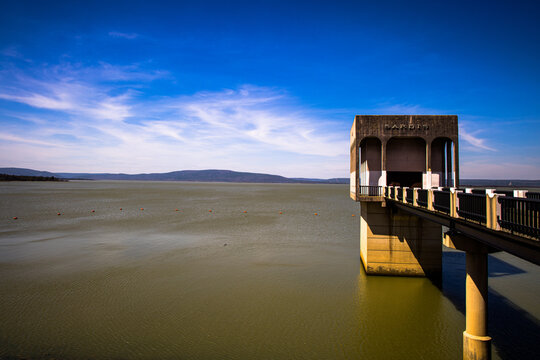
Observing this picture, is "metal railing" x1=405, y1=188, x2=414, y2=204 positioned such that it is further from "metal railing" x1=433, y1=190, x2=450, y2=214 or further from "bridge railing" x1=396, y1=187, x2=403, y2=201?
"metal railing" x1=433, y1=190, x2=450, y2=214

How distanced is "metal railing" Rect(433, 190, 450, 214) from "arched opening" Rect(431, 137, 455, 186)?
294 inches

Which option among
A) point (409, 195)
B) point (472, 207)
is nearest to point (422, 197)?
point (409, 195)

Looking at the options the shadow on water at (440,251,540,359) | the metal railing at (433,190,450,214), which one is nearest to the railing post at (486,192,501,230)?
the metal railing at (433,190,450,214)

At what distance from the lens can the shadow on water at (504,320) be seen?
9320 mm

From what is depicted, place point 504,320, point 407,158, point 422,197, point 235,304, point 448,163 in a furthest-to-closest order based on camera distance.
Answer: point 407,158
point 448,163
point 235,304
point 504,320
point 422,197

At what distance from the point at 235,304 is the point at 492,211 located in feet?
32.8

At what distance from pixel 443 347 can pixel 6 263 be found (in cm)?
2248

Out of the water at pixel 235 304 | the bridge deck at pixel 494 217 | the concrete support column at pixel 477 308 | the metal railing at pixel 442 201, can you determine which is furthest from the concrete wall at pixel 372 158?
the concrete support column at pixel 477 308

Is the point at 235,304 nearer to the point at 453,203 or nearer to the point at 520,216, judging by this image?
the point at 453,203

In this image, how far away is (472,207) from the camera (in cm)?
715

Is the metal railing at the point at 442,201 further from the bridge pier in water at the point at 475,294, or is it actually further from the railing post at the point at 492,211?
the railing post at the point at 492,211

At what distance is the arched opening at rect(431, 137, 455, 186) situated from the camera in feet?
53.1

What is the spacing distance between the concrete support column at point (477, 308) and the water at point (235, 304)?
1.30 meters

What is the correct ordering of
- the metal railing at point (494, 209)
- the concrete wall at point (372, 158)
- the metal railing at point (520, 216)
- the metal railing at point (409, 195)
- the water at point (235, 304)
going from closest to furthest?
1. the metal railing at point (520, 216)
2. the metal railing at point (494, 209)
3. the water at point (235, 304)
4. the metal railing at point (409, 195)
5. the concrete wall at point (372, 158)
